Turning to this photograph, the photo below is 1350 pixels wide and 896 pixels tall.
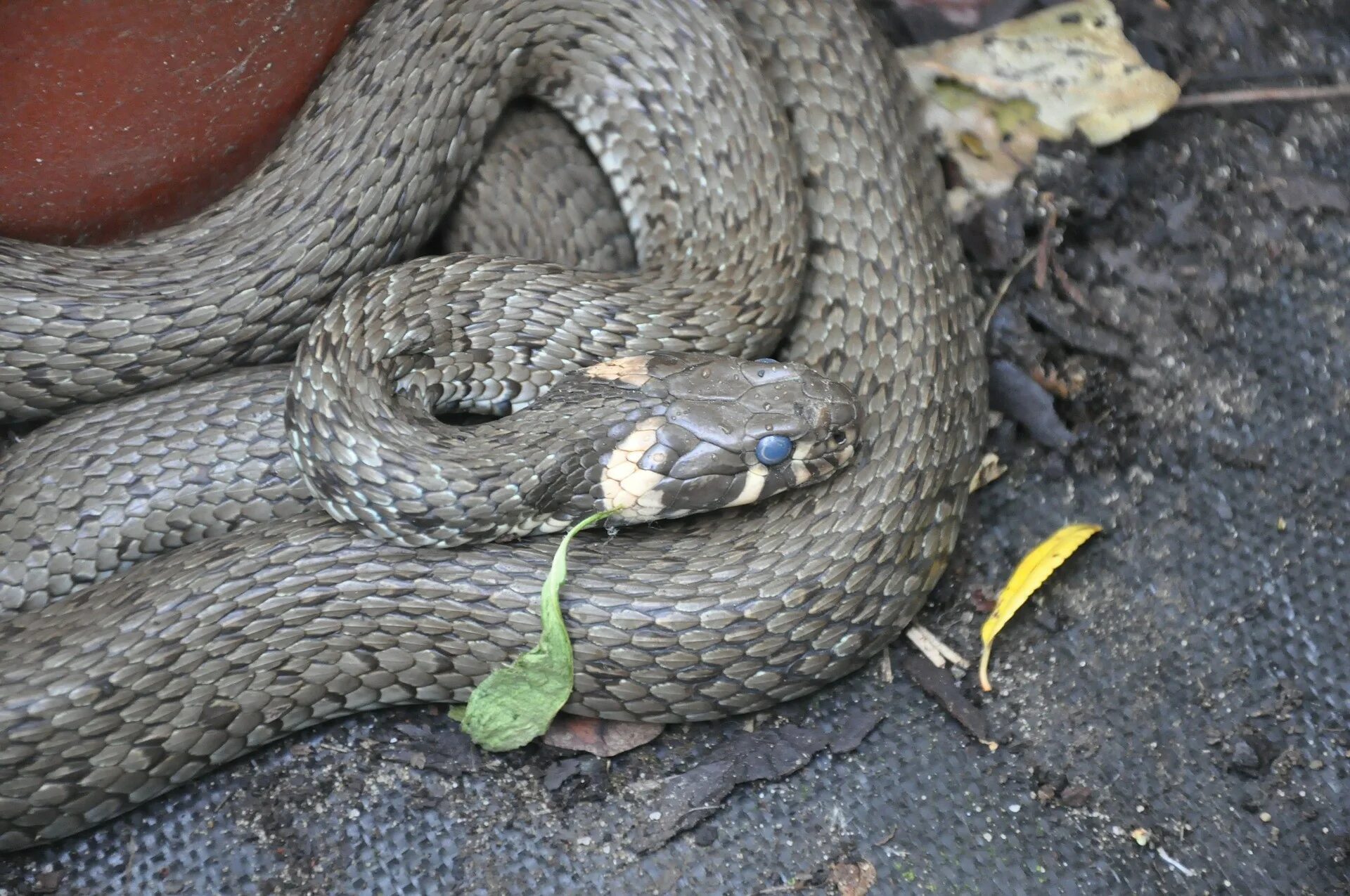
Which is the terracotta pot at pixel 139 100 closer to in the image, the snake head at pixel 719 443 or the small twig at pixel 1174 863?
the snake head at pixel 719 443

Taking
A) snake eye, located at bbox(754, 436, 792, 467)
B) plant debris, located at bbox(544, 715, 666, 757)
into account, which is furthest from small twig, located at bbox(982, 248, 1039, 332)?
plant debris, located at bbox(544, 715, 666, 757)

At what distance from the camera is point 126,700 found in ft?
10.9

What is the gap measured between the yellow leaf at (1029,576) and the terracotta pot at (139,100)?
114 inches

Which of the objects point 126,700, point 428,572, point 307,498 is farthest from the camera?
point 307,498

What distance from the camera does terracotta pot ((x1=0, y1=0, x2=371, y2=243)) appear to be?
3.29 m

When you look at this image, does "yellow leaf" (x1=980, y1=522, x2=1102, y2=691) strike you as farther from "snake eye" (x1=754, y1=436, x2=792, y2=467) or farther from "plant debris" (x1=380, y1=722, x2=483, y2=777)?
"plant debris" (x1=380, y1=722, x2=483, y2=777)

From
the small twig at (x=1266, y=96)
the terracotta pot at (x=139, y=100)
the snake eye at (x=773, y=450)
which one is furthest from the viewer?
the small twig at (x=1266, y=96)

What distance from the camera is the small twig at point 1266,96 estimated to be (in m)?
4.34

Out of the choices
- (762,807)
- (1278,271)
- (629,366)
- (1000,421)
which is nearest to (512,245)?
(629,366)

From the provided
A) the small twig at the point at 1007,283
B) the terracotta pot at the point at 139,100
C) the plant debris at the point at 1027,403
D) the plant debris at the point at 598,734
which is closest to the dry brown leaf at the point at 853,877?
the plant debris at the point at 598,734

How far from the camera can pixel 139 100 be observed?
353 centimetres

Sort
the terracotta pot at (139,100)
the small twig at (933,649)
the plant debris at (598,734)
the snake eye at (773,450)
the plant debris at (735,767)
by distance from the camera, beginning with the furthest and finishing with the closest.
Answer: the small twig at (933,649), the snake eye at (773,450), the plant debris at (598,734), the plant debris at (735,767), the terracotta pot at (139,100)

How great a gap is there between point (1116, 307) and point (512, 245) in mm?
2213

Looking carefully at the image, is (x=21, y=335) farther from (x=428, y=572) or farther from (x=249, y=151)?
(x=428, y=572)
